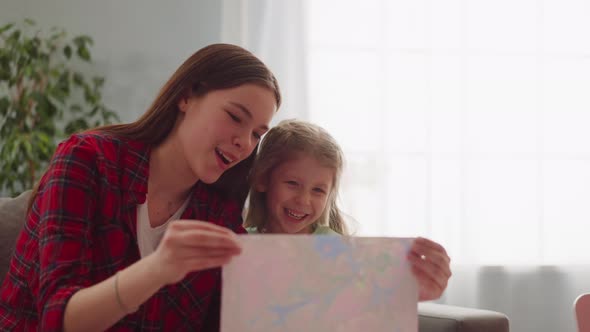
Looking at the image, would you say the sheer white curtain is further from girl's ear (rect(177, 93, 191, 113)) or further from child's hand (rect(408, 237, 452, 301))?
child's hand (rect(408, 237, 452, 301))

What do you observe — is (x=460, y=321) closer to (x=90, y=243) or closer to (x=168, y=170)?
(x=168, y=170)

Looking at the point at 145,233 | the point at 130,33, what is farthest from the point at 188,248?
the point at 130,33

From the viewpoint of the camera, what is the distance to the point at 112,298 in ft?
3.17

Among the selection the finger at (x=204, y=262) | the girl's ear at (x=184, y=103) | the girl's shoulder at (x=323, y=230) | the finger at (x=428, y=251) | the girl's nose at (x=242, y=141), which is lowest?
the girl's shoulder at (x=323, y=230)

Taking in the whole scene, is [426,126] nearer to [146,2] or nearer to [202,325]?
[146,2]

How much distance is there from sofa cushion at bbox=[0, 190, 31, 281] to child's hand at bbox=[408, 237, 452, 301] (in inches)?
37.0

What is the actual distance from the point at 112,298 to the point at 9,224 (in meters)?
0.71

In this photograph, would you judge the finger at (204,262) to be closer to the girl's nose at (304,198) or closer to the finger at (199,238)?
the finger at (199,238)

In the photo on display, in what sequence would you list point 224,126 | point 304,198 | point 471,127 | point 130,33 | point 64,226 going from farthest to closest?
1. point 471,127
2. point 130,33
3. point 304,198
4. point 224,126
5. point 64,226

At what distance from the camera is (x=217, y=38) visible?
3131 mm

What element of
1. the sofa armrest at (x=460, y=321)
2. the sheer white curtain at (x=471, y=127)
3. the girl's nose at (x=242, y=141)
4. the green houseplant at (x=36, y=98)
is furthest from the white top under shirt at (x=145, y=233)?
the sheer white curtain at (x=471, y=127)

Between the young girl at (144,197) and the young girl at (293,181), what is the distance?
16 cm

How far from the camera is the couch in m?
1.54

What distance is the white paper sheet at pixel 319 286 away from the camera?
98 centimetres
